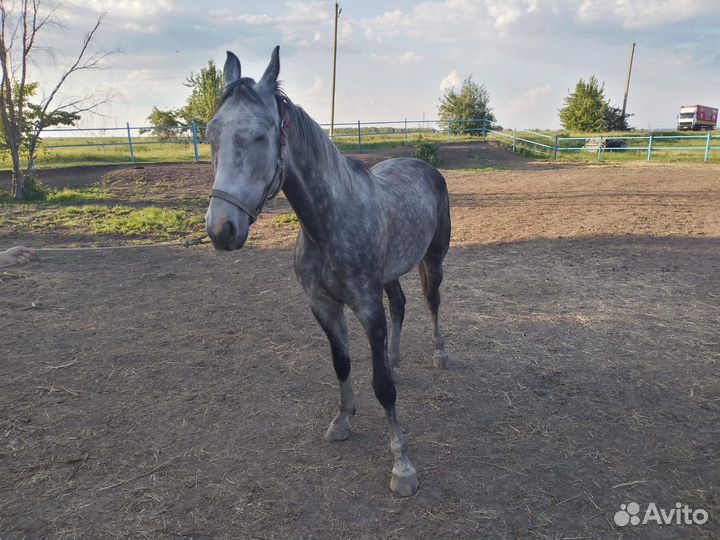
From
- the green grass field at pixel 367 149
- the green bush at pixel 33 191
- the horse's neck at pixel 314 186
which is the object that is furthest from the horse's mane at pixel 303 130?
the green grass field at pixel 367 149

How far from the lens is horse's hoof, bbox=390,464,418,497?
2797 mm

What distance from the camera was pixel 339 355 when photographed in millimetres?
3295

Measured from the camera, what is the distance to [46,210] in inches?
485

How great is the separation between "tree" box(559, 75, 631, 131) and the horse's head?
46.4 metres

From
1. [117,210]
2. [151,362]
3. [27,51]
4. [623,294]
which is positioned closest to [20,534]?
[151,362]

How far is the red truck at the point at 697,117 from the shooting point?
49213mm

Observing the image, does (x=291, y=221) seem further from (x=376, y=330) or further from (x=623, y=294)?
(x=376, y=330)

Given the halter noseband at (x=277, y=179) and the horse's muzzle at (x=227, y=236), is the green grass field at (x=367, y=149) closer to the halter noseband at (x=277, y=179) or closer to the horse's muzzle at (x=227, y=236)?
the halter noseband at (x=277, y=179)

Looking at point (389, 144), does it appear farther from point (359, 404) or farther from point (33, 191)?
point (359, 404)

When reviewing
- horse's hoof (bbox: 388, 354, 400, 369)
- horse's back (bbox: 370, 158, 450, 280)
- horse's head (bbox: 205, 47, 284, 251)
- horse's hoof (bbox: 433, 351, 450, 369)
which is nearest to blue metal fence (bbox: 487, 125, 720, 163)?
horse's back (bbox: 370, 158, 450, 280)

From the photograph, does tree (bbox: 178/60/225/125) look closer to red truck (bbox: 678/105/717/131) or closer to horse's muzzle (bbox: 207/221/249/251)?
horse's muzzle (bbox: 207/221/249/251)

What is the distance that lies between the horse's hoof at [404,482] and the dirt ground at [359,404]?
7cm

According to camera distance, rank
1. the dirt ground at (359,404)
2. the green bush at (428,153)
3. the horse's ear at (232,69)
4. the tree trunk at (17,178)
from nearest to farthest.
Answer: the horse's ear at (232,69) → the dirt ground at (359,404) → the tree trunk at (17,178) → the green bush at (428,153)

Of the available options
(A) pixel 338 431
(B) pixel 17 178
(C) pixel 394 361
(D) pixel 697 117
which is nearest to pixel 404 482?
(A) pixel 338 431
